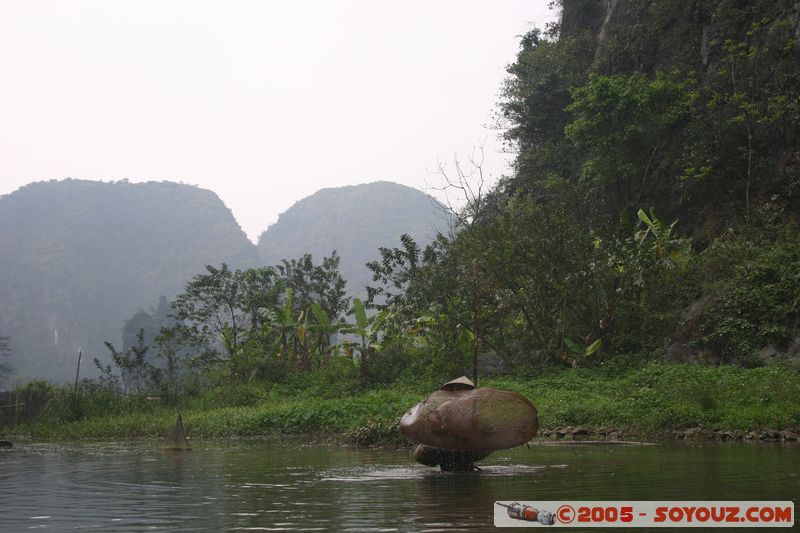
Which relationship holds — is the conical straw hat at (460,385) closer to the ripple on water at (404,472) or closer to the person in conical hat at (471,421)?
the person in conical hat at (471,421)

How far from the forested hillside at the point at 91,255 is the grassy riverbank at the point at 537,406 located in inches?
3011

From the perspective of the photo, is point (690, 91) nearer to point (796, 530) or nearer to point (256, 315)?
point (256, 315)

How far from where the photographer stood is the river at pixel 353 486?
7105 millimetres

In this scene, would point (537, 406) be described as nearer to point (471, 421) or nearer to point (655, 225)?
point (471, 421)

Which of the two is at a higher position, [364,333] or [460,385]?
[364,333]

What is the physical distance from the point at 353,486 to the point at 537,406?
1034cm

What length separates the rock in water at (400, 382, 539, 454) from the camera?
10.3 meters

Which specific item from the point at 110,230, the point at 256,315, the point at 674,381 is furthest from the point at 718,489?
the point at 110,230

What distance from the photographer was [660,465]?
1074cm

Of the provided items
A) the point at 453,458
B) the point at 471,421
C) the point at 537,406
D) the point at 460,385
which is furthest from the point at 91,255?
the point at 471,421

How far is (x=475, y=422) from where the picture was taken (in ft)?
33.8

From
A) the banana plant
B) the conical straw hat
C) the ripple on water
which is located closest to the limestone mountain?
the banana plant

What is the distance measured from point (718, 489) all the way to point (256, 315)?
3191 cm

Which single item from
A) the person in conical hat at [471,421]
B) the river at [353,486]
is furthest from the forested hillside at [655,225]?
the person in conical hat at [471,421]
